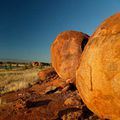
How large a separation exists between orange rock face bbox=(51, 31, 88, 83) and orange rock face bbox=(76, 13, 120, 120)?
16.1ft

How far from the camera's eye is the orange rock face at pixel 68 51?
11.6 m

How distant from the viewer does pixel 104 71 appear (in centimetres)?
574

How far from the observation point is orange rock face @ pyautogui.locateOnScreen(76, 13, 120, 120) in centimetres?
557

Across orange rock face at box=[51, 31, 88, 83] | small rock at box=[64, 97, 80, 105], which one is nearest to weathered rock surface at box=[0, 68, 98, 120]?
small rock at box=[64, 97, 80, 105]

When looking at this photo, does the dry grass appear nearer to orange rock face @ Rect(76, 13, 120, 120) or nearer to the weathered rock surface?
the weathered rock surface

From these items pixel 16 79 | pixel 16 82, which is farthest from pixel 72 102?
pixel 16 79

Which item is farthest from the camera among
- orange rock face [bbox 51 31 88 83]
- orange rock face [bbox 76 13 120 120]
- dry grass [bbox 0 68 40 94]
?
dry grass [bbox 0 68 40 94]

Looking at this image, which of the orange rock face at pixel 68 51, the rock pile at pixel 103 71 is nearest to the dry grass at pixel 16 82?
the orange rock face at pixel 68 51

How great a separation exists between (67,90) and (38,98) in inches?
62.5

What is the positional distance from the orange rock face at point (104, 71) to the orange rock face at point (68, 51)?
4.91 m

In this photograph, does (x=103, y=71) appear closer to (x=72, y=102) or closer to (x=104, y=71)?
(x=104, y=71)

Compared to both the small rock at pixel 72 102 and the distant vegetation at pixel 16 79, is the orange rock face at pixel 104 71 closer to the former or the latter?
the small rock at pixel 72 102

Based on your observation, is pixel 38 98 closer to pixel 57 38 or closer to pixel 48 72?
pixel 57 38

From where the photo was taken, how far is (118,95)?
18.1 ft
